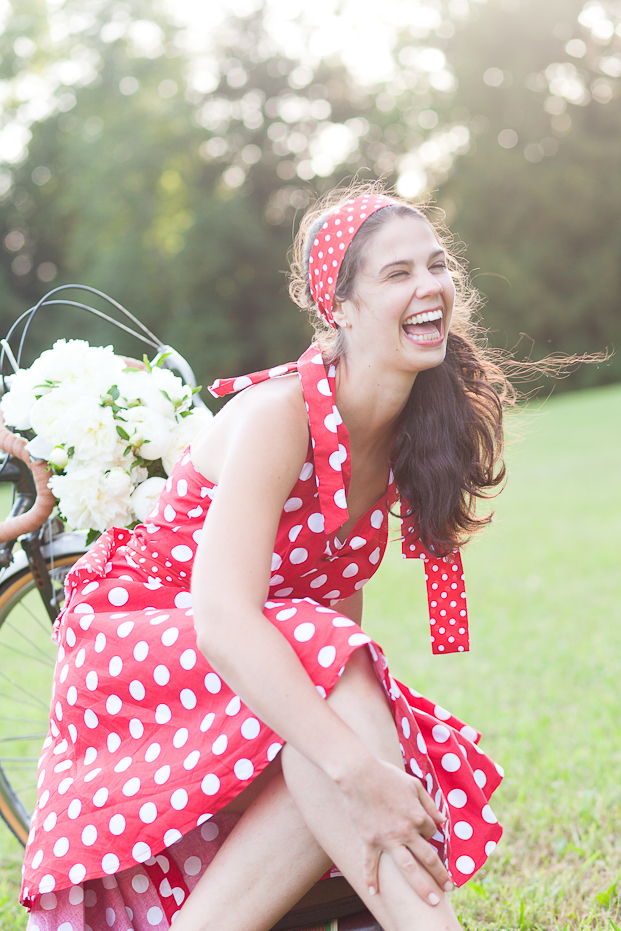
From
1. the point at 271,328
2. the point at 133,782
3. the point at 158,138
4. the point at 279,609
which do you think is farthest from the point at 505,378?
the point at 158,138

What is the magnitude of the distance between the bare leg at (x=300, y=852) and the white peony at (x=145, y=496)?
35.7 inches

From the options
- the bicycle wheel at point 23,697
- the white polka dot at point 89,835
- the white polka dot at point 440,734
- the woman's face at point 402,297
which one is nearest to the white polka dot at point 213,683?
the white polka dot at point 89,835

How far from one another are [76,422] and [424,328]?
903 mm

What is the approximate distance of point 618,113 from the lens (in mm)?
25484

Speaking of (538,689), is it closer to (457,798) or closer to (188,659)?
(457,798)

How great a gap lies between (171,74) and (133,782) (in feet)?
90.6

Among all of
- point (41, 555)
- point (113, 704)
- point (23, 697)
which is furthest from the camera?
point (23, 697)

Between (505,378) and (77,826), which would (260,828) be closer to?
(77,826)

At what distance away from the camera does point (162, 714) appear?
5.47 ft

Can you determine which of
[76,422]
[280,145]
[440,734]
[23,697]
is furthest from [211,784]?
[280,145]

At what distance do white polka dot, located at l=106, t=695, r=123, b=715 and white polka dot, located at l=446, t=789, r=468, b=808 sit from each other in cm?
66

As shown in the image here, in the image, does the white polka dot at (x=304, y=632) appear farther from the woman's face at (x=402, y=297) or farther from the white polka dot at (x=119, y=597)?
the woman's face at (x=402, y=297)

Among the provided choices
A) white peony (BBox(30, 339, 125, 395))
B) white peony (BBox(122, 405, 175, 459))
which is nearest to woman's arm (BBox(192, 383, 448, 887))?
white peony (BBox(122, 405, 175, 459))

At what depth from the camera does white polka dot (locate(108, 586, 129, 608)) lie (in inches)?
73.8
